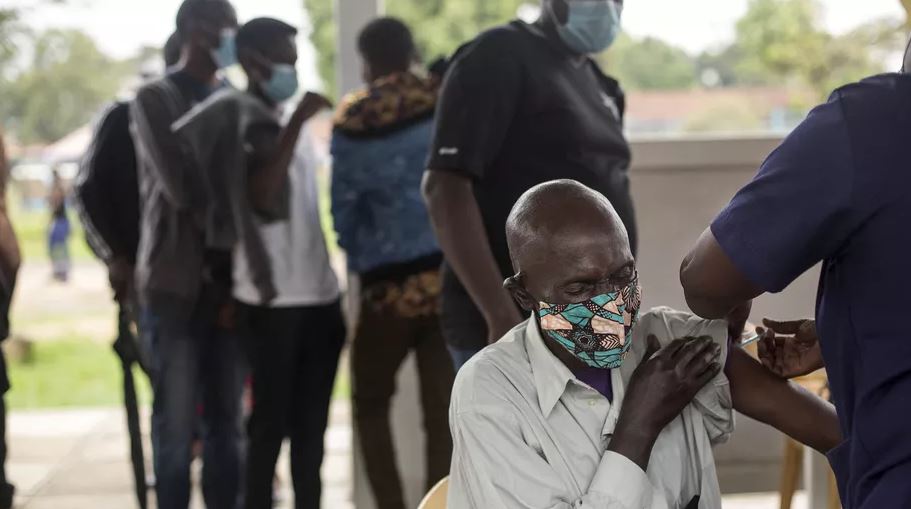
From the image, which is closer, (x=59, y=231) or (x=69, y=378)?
(x=59, y=231)

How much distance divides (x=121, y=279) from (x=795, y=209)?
9.06 ft

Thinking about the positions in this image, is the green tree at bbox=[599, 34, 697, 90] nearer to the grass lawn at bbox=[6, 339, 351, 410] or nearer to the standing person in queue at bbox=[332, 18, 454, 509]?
the standing person in queue at bbox=[332, 18, 454, 509]

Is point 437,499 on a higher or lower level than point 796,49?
lower

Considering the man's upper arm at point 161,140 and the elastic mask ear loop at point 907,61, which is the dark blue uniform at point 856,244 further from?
the man's upper arm at point 161,140

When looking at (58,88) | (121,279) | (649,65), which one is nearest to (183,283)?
(121,279)

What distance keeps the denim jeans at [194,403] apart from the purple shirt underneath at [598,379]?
204 cm

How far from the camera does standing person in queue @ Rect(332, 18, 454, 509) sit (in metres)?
3.35

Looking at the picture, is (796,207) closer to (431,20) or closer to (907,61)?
(907,61)

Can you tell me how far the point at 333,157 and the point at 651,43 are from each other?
4.78 feet

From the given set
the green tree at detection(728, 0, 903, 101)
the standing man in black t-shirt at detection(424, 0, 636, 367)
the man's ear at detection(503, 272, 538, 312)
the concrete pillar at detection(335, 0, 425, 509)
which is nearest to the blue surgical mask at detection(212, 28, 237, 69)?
the concrete pillar at detection(335, 0, 425, 509)

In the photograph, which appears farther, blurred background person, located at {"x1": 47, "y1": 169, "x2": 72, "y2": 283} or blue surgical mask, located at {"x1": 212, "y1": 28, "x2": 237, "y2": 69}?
blurred background person, located at {"x1": 47, "y1": 169, "x2": 72, "y2": 283}

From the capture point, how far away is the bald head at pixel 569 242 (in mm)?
1465

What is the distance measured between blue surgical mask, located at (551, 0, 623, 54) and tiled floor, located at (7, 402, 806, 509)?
2311 millimetres

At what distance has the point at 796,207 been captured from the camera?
125 cm
